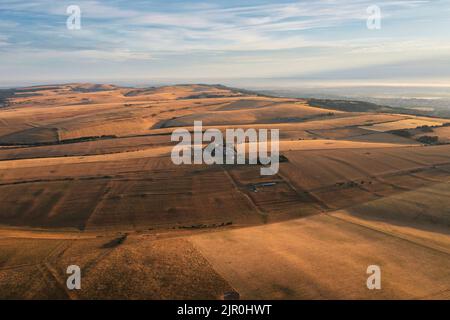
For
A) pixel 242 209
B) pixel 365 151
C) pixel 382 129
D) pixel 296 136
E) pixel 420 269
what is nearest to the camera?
pixel 420 269

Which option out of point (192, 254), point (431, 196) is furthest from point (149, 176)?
point (431, 196)

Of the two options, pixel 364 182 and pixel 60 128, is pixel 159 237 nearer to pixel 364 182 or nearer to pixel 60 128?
pixel 364 182

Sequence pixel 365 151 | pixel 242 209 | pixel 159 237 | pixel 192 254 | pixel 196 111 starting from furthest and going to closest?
1. pixel 196 111
2. pixel 365 151
3. pixel 242 209
4. pixel 159 237
5. pixel 192 254

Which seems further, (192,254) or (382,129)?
(382,129)
